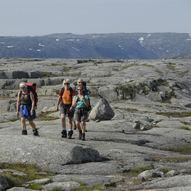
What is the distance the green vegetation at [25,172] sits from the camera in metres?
13.7

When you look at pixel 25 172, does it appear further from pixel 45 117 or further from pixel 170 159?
pixel 45 117

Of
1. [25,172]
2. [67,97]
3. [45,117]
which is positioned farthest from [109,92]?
[25,172]

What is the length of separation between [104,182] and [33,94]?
33.3 ft

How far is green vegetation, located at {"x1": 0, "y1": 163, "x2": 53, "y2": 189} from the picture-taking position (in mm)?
13664

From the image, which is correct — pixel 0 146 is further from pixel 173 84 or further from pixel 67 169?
pixel 173 84

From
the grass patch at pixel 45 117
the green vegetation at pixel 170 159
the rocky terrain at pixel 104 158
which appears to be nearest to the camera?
the rocky terrain at pixel 104 158

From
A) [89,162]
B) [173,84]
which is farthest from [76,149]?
[173,84]

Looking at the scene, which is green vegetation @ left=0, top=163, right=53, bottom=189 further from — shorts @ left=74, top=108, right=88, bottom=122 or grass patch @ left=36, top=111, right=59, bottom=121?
grass patch @ left=36, top=111, right=59, bottom=121

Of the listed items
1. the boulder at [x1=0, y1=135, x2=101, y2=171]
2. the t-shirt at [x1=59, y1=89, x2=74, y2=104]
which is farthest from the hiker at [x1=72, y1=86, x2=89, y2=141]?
the boulder at [x1=0, y1=135, x2=101, y2=171]

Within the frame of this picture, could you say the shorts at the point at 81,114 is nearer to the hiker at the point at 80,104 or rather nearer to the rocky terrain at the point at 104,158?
the hiker at the point at 80,104

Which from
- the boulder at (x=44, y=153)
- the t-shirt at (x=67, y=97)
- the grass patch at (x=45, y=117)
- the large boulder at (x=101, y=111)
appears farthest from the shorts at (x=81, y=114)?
the grass patch at (x=45, y=117)

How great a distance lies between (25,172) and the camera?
15742 millimetres

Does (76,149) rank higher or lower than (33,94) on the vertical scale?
lower

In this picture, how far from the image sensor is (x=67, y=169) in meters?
17.0
